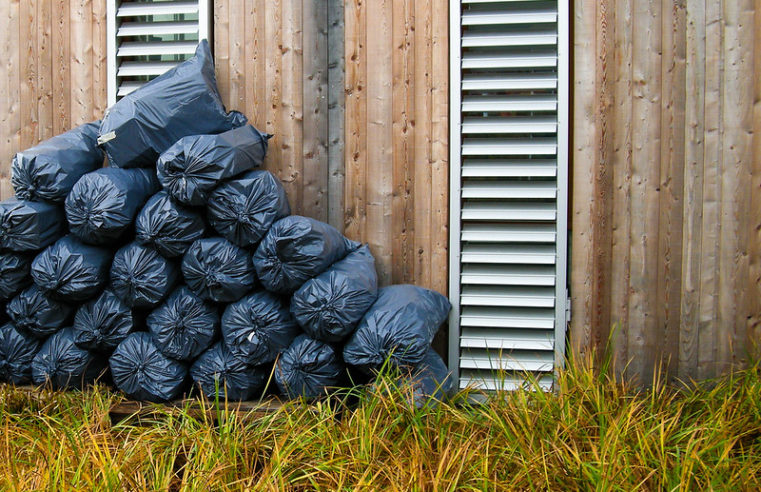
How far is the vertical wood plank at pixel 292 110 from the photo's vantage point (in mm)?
4551

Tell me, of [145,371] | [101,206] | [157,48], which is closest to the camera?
[101,206]

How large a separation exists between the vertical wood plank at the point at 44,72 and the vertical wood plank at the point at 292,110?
1.56 m

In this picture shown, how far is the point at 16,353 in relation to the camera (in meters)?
4.39

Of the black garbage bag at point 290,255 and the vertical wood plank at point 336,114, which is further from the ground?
the vertical wood plank at point 336,114

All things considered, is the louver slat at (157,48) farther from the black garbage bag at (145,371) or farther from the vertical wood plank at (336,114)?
the black garbage bag at (145,371)

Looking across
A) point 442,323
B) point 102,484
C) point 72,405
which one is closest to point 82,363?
point 72,405

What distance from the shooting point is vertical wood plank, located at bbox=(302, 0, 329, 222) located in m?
4.54

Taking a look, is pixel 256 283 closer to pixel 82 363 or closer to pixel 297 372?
pixel 297 372

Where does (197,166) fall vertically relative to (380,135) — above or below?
below

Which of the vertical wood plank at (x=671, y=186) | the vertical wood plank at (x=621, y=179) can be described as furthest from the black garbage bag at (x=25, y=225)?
the vertical wood plank at (x=671, y=186)

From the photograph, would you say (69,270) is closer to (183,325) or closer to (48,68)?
(183,325)

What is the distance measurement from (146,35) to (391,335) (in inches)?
102

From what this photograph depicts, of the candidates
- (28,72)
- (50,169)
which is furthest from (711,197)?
(28,72)

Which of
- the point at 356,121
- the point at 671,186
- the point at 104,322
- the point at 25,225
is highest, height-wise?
the point at 356,121
